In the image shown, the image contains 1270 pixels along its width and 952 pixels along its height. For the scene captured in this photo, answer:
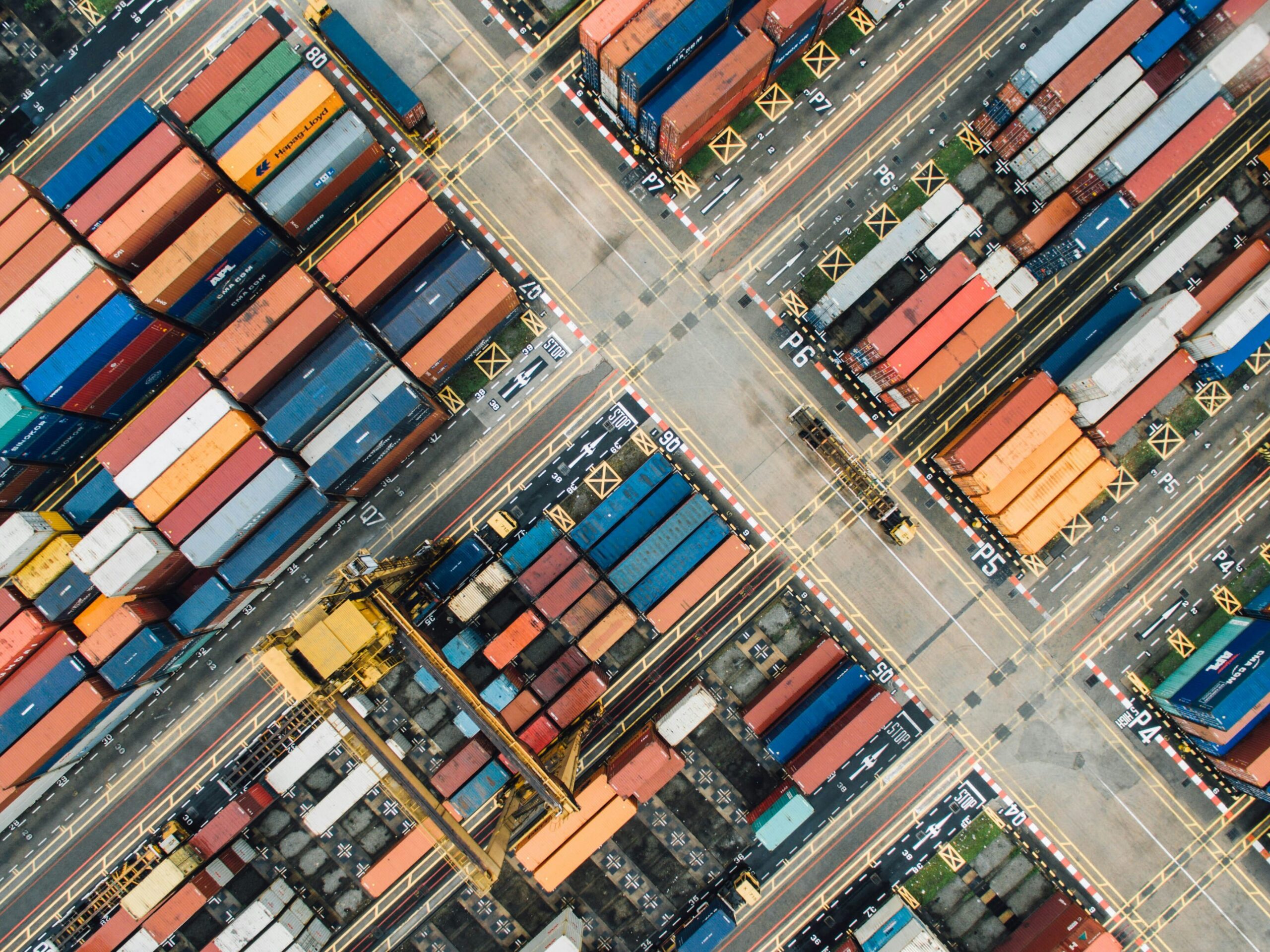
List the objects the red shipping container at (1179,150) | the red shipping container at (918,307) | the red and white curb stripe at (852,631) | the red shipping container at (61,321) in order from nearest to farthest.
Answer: the red shipping container at (61,321) → the red shipping container at (1179,150) → the red shipping container at (918,307) → the red and white curb stripe at (852,631)

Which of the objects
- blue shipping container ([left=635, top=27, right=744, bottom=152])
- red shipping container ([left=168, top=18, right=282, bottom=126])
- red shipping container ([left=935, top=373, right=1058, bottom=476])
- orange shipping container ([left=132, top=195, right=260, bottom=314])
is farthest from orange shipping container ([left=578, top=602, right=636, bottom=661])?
red shipping container ([left=168, top=18, right=282, bottom=126])

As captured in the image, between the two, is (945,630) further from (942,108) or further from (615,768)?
(942,108)

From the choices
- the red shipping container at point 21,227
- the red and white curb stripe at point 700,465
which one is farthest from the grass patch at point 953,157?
the red shipping container at point 21,227

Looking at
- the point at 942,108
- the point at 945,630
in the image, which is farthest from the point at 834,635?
the point at 942,108

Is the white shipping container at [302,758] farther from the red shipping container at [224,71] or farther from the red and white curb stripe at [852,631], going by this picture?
the red shipping container at [224,71]

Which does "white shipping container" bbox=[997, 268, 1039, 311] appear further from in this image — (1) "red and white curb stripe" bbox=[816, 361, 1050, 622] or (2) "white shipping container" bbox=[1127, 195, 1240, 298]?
(1) "red and white curb stripe" bbox=[816, 361, 1050, 622]
